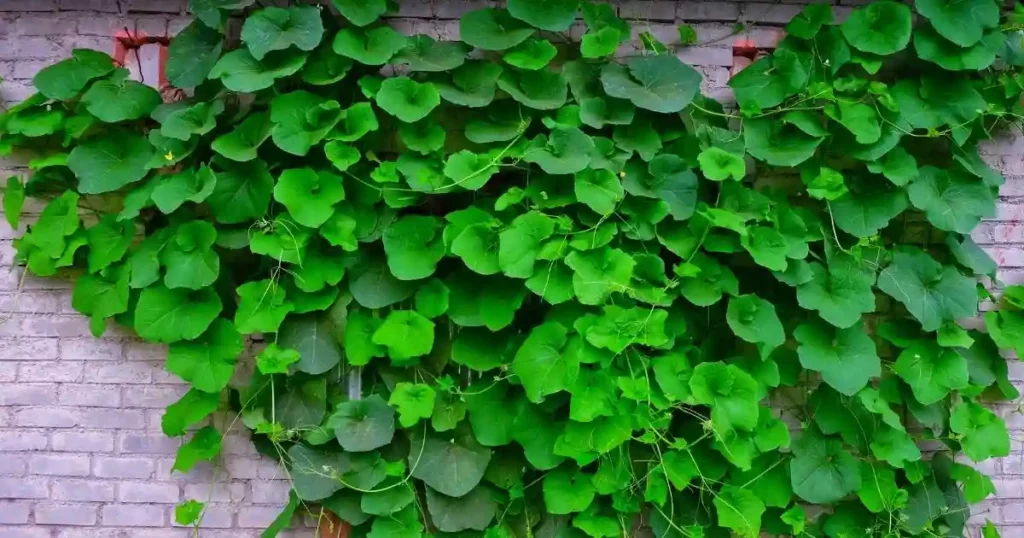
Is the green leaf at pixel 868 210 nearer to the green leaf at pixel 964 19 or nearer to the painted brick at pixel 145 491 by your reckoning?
the green leaf at pixel 964 19

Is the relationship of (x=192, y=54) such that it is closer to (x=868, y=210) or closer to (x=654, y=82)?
(x=654, y=82)

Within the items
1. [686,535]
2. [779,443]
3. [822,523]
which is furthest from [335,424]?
[822,523]

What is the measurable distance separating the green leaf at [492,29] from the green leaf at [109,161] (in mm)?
796

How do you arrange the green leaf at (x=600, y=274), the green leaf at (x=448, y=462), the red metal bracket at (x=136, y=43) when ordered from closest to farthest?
1. the green leaf at (x=600, y=274)
2. the green leaf at (x=448, y=462)
3. the red metal bracket at (x=136, y=43)

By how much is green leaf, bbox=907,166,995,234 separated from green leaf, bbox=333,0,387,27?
1.30m

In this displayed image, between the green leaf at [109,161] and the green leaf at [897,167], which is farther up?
the green leaf at [897,167]

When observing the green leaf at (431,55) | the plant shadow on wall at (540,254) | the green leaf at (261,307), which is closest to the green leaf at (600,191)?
the plant shadow on wall at (540,254)

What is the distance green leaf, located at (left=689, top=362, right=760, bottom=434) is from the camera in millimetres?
1592

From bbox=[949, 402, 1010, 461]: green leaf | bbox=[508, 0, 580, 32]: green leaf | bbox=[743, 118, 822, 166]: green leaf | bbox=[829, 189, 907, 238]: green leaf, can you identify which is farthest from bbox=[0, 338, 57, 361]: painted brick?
bbox=[949, 402, 1010, 461]: green leaf

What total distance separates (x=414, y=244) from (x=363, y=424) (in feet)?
1.41

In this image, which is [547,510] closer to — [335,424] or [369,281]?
[335,424]

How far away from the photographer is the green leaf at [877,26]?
1.67 m

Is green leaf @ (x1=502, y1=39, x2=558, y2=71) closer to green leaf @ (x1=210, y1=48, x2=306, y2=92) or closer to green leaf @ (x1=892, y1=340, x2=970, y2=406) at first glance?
green leaf @ (x1=210, y1=48, x2=306, y2=92)

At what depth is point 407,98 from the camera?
1.63 m
